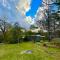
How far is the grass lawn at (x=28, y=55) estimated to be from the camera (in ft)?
14.8

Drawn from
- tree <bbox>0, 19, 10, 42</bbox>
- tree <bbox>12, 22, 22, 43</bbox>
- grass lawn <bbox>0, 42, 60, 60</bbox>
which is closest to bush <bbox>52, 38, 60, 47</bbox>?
grass lawn <bbox>0, 42, 60, 60</bbox>

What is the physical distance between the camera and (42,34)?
17.3 ft

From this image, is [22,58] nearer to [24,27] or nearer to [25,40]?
[25,40]

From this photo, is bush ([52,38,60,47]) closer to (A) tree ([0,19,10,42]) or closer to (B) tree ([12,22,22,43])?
(B) tree ([12,22,22,43])

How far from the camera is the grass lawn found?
4.52m

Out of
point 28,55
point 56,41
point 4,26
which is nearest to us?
point 28,55

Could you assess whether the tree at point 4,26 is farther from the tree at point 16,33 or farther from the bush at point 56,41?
the bush at point 56,41

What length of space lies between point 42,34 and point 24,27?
697mm

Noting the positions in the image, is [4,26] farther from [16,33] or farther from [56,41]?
[56,41]

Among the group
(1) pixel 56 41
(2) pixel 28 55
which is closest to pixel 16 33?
(2) pixel 28 55

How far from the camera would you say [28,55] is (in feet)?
15.3

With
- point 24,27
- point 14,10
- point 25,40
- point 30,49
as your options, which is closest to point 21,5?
point 14,10

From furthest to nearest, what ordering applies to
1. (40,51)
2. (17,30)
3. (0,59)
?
(17,30) < (40,51) < (0,59)

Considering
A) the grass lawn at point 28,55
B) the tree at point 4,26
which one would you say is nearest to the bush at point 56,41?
the grass lawn at point 28,55
